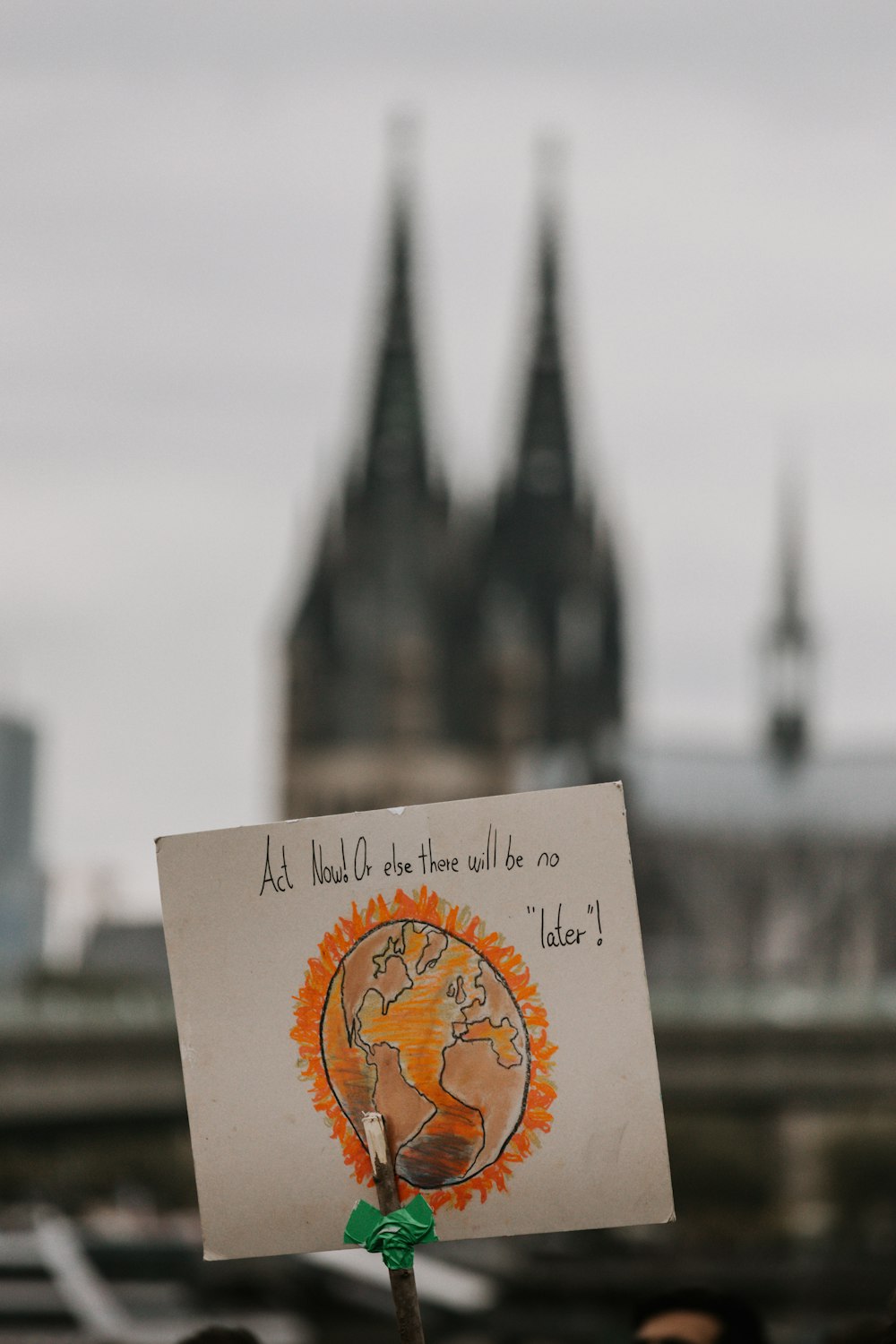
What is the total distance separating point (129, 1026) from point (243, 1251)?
48.3m

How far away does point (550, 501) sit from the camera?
4486 inches

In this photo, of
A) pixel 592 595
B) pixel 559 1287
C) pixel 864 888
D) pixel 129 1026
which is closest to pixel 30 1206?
pixel 129 1026

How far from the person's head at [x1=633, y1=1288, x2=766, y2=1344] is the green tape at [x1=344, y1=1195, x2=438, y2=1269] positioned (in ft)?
2.89

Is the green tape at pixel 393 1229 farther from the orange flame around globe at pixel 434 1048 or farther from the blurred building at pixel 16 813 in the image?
the blurred building at pixel 16 813

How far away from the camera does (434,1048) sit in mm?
4969

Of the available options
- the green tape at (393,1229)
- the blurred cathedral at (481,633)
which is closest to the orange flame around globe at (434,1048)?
the green tape at (393,1229)

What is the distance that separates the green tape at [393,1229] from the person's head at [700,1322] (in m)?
0.88

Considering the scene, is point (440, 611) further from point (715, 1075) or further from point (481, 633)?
point (715, 1075)

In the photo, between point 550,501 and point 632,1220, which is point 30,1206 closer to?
point 632,1220

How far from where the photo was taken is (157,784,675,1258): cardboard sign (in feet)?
16.1

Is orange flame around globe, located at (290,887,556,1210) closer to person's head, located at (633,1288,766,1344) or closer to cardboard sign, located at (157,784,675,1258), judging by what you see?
cardboard sign, located at (157,784,675,1258)

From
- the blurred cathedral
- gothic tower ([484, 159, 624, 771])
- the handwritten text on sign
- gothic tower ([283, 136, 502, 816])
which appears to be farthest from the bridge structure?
gothic tower ([484, 159, 624, 771])

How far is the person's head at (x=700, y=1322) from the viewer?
544 centimetres

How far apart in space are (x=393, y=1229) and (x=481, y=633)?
356 ft
